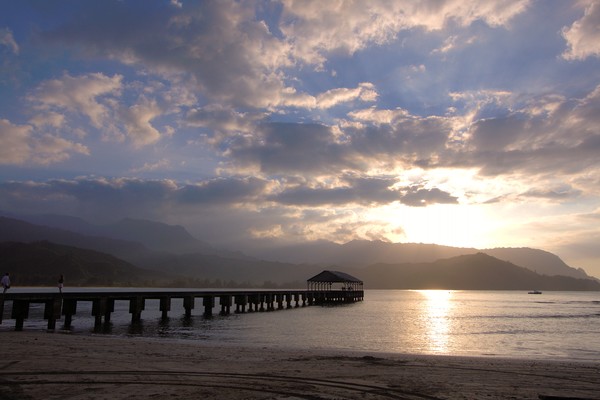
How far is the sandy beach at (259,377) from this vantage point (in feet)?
32.2

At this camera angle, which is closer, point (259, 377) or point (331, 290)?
point (259, 377)

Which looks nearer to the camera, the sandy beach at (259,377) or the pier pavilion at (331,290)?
the sandy beach at (259,377)

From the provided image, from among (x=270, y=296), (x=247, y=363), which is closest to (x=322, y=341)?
(x=247, y=363)

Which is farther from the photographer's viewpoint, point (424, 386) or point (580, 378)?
point (580, 378)

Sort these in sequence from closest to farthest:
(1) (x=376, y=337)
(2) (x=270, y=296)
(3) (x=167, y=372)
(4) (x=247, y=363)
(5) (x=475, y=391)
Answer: (5) (x=475, y=391) → (3) (x=167, y=372) → (4) (x=247, y=363) → (1) (x=376, y=337) → (2) (x=270, y=296)

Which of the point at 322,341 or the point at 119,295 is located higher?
the point at 119,295

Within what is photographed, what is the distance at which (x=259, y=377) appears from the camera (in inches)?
473

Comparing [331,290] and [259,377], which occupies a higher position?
[259,377]

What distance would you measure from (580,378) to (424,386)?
6.47 m

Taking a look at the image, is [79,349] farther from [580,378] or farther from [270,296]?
[270,296]

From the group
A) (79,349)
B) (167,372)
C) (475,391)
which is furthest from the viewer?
(79,349)

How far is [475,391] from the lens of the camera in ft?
36.3

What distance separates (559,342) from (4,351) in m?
33.8

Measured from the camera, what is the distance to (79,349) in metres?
17.6
